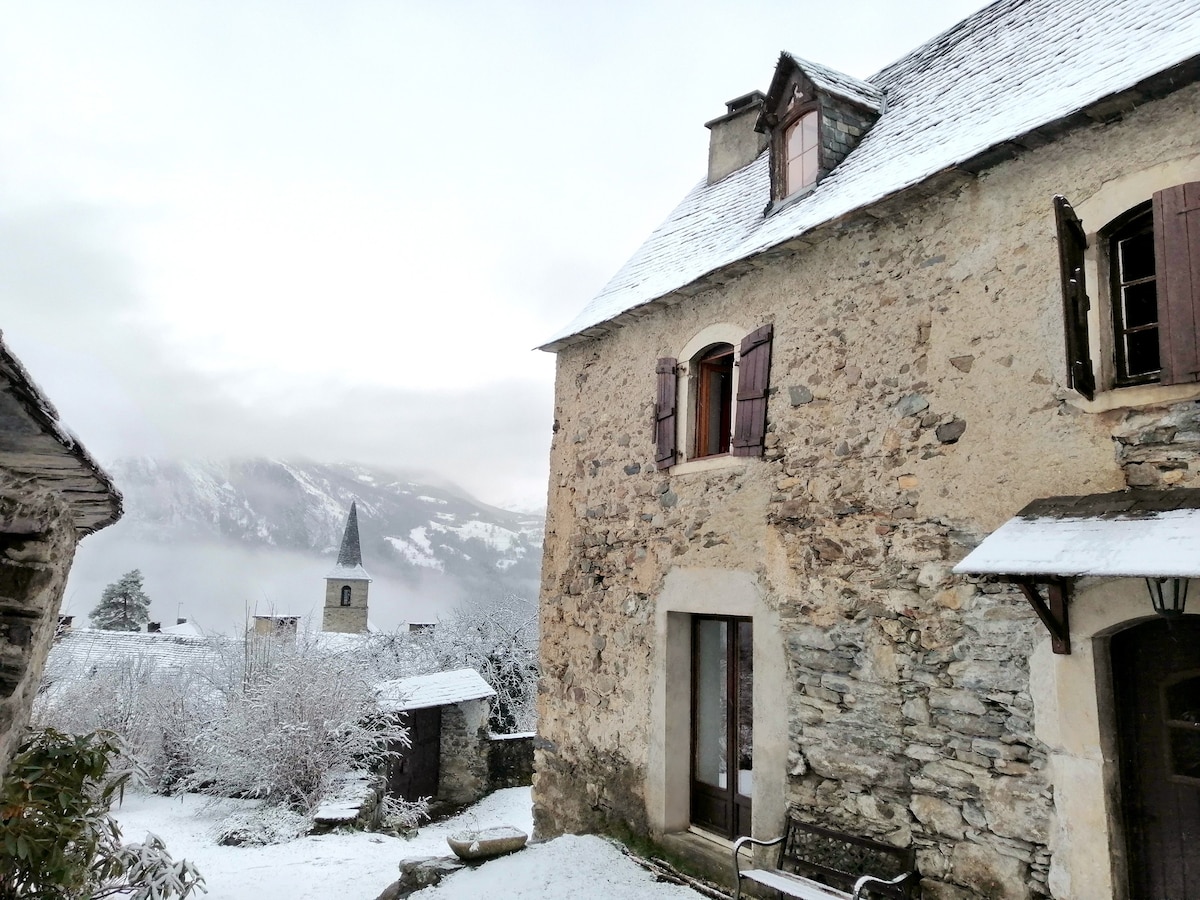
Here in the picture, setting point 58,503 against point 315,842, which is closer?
point 58,503

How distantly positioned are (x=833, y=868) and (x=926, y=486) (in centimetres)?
245

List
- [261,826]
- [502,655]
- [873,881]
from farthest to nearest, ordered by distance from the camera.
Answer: [502,655]
[261,826]
[873,881]

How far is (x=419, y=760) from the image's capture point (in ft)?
51.2

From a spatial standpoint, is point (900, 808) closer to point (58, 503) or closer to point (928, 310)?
point (928, 310)

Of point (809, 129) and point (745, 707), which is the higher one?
point (809, 129)

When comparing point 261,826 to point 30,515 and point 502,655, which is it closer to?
point 30,515

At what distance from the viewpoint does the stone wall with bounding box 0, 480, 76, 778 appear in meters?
3.02

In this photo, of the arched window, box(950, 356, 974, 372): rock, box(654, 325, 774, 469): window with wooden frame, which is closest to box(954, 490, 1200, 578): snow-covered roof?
box(950, 356, 974, 372): rock

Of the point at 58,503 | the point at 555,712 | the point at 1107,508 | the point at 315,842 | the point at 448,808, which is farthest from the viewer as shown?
the point at 448,808

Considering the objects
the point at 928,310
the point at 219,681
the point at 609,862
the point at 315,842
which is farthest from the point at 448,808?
the point at 928,310

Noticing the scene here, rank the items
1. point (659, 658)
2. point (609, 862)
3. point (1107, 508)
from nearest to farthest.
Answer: point (1107, 508) < point (609, 862) < point (659, 658)

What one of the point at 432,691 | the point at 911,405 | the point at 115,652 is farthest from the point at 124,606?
the point at 911,405

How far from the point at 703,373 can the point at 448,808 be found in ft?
40.6

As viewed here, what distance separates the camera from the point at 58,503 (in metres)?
3.46
